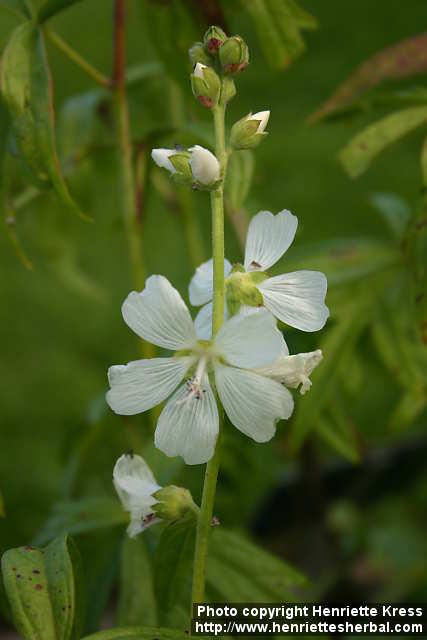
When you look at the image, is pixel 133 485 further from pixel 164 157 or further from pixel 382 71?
pixel 382 71

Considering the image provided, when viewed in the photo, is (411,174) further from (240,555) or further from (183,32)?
(240,555)

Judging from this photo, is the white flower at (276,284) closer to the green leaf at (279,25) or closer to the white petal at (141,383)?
the white petal at (141,383)

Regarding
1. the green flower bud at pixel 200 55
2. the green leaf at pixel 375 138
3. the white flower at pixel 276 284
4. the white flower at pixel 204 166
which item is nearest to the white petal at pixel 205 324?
the white flower at pixel 276 284

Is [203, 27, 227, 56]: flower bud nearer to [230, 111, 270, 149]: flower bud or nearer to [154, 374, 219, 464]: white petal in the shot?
[230, 111, 270, 149]: flower bud

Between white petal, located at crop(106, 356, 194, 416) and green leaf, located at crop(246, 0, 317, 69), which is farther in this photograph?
green leaf, located at crop(246, 0, 317, 69)

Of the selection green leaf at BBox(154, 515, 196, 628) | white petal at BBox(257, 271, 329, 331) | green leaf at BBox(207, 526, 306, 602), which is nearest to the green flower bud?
white petal at BBox(257, 271, 329, 331)

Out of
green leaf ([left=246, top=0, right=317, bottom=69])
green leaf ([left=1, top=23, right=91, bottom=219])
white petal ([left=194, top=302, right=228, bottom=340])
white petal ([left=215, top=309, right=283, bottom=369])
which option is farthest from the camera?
green leaf ([left=246, top=0, right=317, bottom=69])

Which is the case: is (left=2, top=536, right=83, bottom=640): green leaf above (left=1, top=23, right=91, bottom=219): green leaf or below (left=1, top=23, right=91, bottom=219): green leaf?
below
